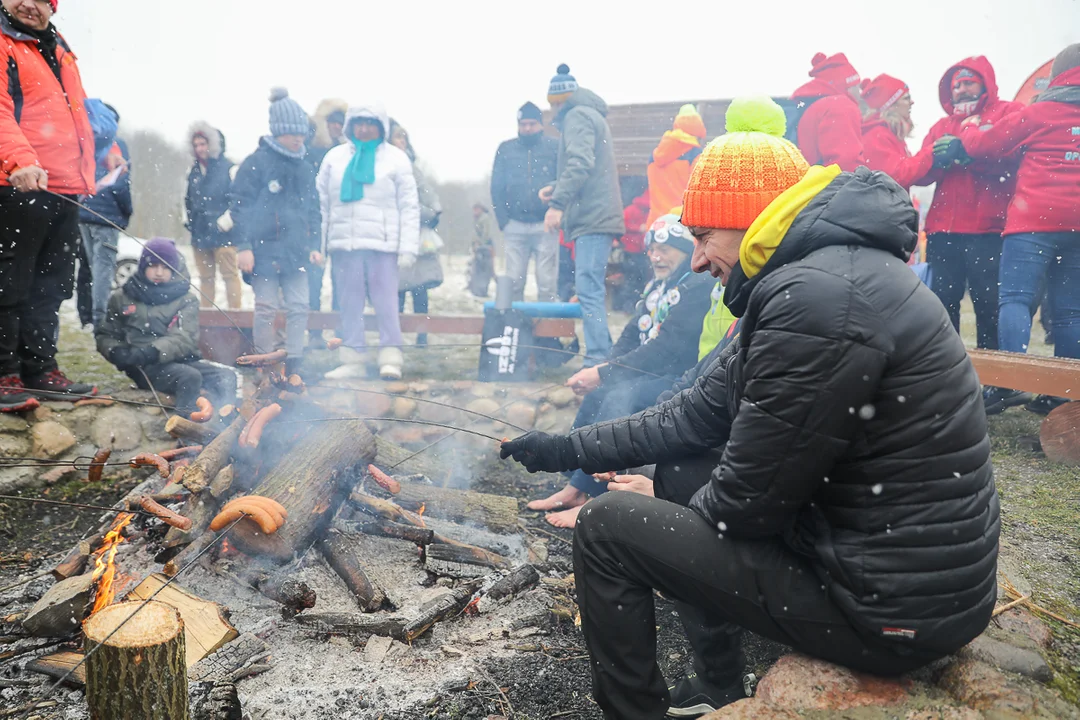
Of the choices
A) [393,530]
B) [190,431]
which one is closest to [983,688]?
[393,530]

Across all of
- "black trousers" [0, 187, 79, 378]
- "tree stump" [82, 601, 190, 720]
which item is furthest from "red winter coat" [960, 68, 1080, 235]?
"black trousers" [0, 187, 79, 378]

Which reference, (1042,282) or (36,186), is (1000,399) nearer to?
(1042,282)

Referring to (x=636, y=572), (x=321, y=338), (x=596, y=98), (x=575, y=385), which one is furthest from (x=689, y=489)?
(x=321, y=338)

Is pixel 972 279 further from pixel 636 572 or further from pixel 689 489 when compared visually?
pixel 636 572

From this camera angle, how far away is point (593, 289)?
22.4ft

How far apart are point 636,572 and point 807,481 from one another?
0.57m

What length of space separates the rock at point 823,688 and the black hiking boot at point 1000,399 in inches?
154

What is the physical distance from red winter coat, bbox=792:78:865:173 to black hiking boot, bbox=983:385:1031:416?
206cm

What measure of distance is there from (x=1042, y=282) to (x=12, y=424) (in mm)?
6932

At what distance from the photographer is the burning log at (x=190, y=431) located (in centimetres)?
394

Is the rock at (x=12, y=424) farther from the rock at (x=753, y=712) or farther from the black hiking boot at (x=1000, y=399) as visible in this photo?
the black hiking boot at (x=1000, y=399)

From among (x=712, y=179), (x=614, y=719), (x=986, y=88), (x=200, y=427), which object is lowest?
(x=614, y=719)

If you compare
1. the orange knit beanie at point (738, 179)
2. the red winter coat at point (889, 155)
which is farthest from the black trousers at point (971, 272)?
the orange knit beanie at point (738, 179)

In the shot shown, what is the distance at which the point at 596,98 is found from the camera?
696cm
